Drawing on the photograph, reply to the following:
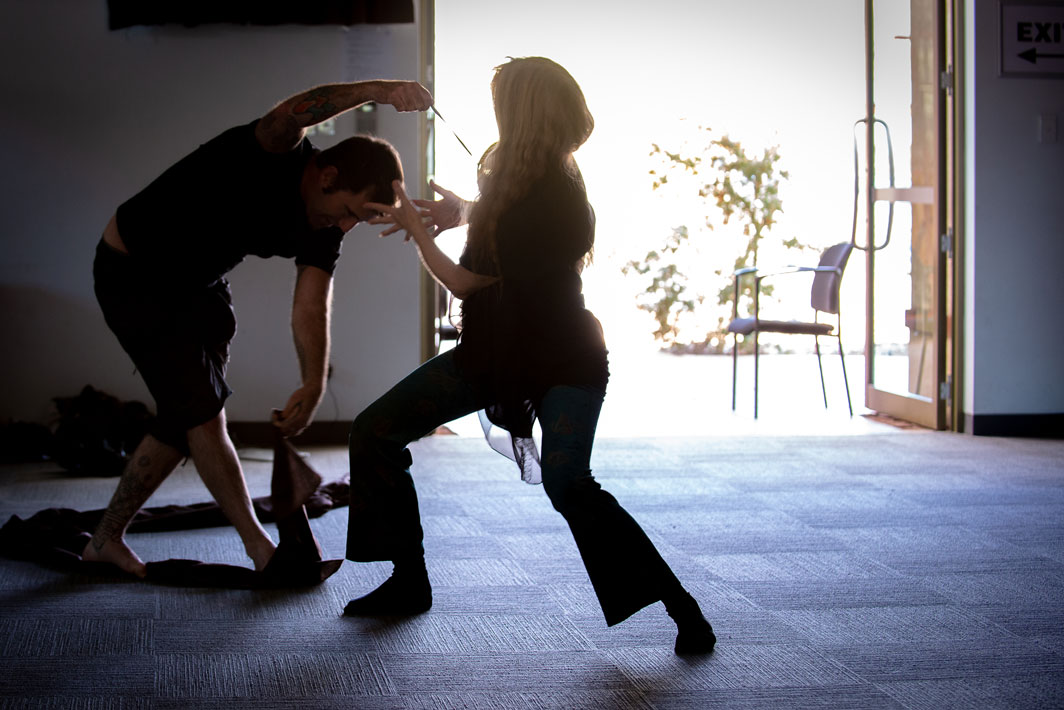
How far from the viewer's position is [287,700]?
175cm

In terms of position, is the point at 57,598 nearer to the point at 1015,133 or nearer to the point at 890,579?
the point at 890,579

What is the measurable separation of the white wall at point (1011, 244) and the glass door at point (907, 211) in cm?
16

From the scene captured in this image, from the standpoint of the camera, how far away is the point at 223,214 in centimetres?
242

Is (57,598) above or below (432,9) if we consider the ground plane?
below

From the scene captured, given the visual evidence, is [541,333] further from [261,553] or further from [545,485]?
[261,553]

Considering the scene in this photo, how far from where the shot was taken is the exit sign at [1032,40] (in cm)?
489

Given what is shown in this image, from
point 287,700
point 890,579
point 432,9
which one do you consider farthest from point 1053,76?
point 287,700

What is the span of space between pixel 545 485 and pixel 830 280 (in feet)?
13.3

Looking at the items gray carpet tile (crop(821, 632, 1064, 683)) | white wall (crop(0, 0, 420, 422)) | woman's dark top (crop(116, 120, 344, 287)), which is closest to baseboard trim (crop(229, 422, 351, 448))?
white wall (crop(0, 0, 420, 422))

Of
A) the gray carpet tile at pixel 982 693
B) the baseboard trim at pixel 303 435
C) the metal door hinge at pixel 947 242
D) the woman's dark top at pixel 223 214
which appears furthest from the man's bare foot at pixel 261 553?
the metal door hinge at pixel 947 242

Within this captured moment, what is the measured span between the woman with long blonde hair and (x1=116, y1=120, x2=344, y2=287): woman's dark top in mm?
405

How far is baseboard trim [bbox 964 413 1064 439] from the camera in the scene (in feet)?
16.2

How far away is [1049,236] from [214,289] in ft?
13.0

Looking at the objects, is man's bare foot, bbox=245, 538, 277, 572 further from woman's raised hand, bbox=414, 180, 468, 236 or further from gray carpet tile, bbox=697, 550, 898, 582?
gray carpet tile, bbox=697, 550, 898, 582
